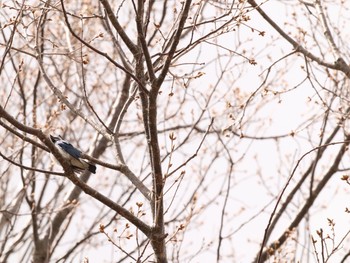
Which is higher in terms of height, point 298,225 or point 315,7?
point 315,7

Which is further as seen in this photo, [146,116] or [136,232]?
[146,116]

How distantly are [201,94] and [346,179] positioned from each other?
10.0 ft

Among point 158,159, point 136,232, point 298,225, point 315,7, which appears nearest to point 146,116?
point 158,159

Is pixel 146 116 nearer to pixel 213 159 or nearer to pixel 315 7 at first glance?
pixel 315 7

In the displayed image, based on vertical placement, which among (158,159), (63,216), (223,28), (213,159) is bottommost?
(158,159)

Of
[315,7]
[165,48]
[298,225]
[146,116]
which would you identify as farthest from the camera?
[298,225]

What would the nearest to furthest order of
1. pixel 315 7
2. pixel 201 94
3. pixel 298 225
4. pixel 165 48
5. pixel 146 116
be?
pixel 146 116, pixel 165 48, pixel 315 7, pixel 298 225, pixel 201 94

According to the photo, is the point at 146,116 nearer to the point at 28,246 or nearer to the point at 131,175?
the point at 131,175

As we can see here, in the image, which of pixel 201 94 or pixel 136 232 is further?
pixel 201 94

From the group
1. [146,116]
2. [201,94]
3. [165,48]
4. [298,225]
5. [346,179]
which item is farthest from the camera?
[201,94]

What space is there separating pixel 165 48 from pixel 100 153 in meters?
2.68

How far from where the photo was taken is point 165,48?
3.17m

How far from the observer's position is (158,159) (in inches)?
106

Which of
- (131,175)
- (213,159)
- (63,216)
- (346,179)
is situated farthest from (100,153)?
(346,179)
